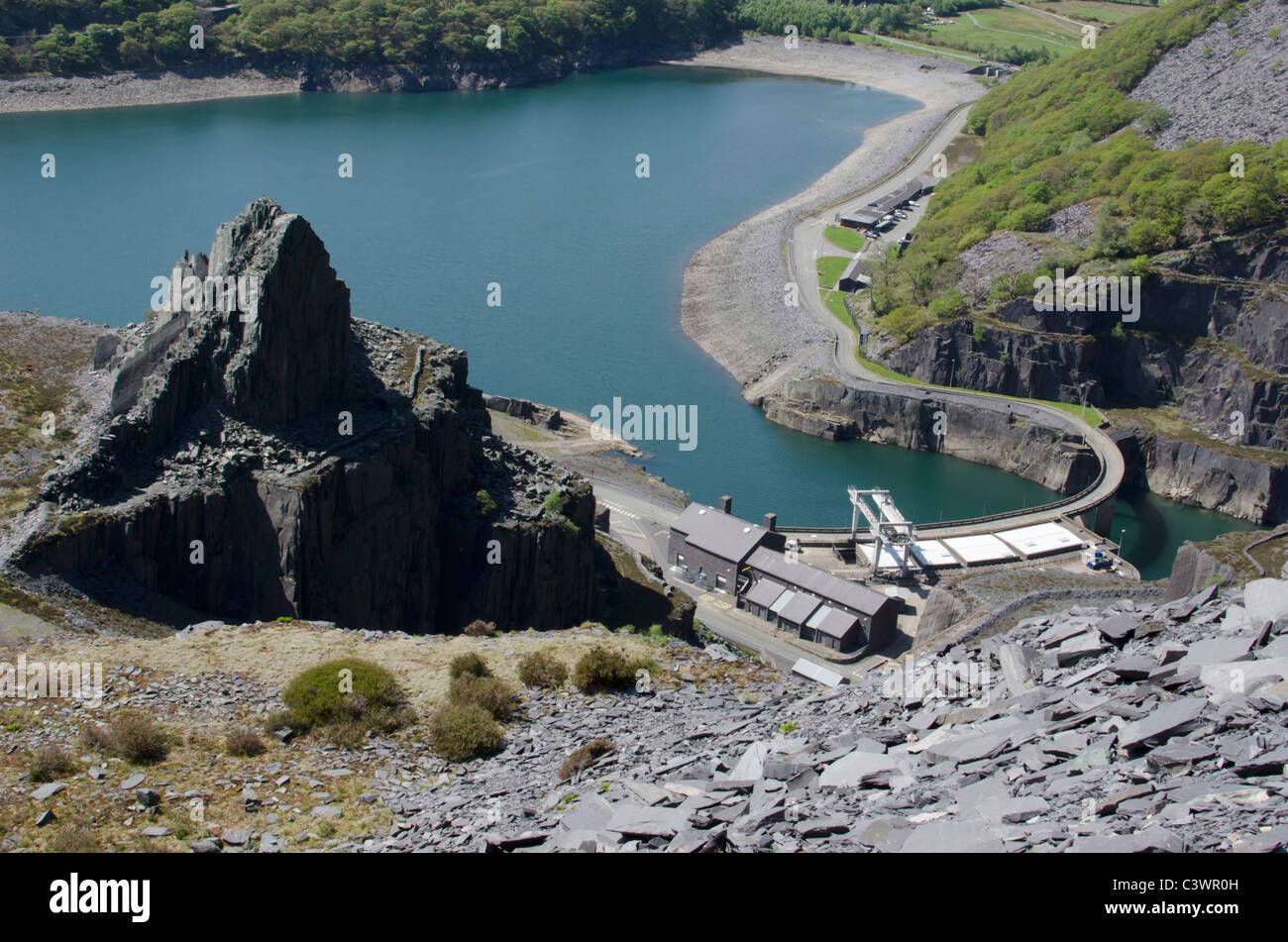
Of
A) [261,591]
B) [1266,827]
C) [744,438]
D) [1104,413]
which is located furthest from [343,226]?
[1266,827]

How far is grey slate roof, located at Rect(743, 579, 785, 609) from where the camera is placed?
3534 inches

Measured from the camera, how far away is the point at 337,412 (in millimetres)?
63312

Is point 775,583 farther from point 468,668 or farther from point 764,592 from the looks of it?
point 468,668

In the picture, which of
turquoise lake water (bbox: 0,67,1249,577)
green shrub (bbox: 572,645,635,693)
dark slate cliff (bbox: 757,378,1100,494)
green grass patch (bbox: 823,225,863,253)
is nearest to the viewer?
green shrub (bbox: 572,645,635,693)

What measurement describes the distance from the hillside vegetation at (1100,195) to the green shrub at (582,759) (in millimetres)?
116615

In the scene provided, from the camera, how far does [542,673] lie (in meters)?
44.8

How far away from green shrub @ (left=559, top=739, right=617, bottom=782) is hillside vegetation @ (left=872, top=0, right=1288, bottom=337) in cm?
11661

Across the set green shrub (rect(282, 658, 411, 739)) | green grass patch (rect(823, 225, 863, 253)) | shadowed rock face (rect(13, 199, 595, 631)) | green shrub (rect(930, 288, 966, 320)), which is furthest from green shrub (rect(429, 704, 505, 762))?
green grass patch (rect(823, 225, 863, 253))

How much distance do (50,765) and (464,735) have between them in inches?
497

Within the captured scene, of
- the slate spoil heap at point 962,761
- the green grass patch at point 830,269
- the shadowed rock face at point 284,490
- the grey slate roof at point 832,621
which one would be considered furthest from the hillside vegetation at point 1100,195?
the slate spoil heap at point 962,761

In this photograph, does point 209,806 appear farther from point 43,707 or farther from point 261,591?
point 261,591

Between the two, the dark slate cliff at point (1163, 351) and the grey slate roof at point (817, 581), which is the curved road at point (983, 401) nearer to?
the dark slate cliff at point (1163, 351)

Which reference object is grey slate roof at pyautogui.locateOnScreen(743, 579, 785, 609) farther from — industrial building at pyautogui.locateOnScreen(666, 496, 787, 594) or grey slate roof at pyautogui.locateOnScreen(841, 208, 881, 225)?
grey slate roof at pyautogui.locateOnScreen(841, 208, 881, 225)

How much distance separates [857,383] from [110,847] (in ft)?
390
